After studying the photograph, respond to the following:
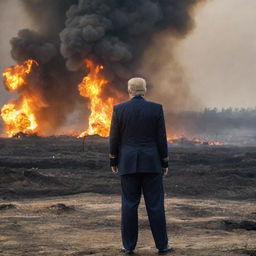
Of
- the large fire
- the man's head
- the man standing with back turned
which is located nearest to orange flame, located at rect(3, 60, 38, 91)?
the large fire

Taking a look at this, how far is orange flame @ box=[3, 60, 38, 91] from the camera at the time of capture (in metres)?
64.1

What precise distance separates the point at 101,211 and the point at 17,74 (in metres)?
52.7

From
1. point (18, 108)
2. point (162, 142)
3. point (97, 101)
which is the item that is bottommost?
point (162, 142)

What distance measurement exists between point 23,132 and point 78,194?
4223 cm

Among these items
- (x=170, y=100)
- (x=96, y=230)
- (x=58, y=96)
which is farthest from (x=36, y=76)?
(x=96, y=230)

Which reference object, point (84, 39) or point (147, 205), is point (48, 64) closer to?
point (84, 39)

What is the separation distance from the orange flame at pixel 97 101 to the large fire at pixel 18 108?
709cm

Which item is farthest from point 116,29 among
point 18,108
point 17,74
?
point 18,108

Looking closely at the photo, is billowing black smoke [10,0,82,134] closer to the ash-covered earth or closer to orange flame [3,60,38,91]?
orange flame [3,60,38,91]

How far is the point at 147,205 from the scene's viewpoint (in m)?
7.09

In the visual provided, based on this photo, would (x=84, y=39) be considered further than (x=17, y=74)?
No

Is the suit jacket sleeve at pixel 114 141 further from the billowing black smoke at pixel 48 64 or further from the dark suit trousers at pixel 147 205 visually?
the billowing black smoke at pixel 48 64

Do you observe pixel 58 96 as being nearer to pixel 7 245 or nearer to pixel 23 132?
pixel 23 132

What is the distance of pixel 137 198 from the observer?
7.16m
